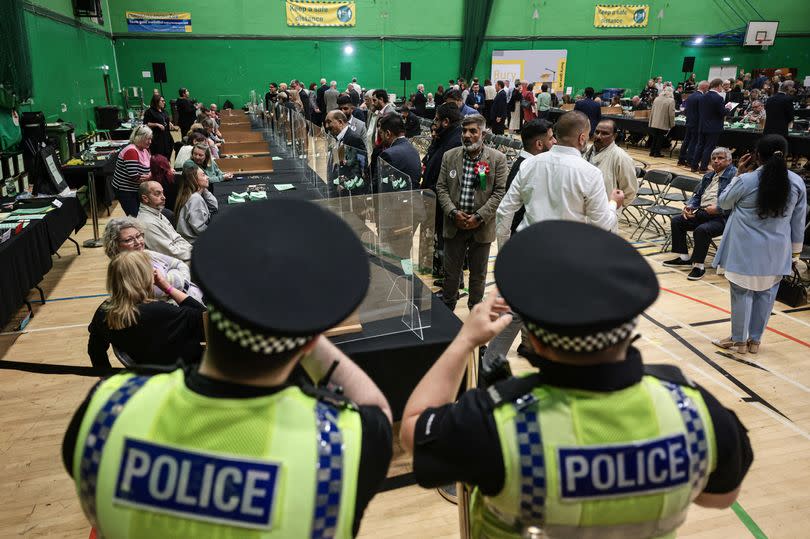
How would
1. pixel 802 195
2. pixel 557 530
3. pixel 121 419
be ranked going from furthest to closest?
pixel 802 195 → pixel 557 530 → pixel 121 419

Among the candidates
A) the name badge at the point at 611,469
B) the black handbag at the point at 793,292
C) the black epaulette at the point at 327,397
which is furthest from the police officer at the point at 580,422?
the black handbag at the point at 793,292

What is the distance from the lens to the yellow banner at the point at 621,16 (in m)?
23.3

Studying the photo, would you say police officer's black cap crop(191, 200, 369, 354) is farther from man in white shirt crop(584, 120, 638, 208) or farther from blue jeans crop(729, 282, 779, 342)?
blue jeans crop(729, 282, 779, 342)

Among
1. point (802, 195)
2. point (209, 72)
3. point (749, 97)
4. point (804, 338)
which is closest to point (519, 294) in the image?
point (802, 195)

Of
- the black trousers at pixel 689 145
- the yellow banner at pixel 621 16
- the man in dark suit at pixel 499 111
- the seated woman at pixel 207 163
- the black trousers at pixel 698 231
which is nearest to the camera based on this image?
the seated woman at pixel 207 163

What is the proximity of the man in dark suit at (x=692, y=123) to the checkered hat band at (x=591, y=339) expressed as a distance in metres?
13.3

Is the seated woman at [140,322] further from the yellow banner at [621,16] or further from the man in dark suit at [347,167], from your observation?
the yellow banner at [621,16]

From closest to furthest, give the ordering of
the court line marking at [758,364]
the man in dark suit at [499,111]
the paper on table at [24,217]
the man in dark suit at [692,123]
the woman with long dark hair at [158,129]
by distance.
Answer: the court line marking at [758,364], the paper on table at [24,217], the woman with long dark hair at [158,129], the man in dark suit at [692,123], the man in dark suit at [499,111]

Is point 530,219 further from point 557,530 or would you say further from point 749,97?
point 749,97

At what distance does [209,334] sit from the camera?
1050mm

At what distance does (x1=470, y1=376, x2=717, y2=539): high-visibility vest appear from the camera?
43.9 inches

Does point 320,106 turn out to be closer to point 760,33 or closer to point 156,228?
point 156,228

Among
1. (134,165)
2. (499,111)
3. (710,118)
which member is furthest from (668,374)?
(499,111)

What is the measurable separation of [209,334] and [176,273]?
119 inches
